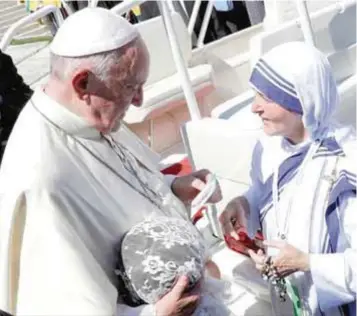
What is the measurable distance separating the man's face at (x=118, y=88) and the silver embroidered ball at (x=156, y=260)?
30cm

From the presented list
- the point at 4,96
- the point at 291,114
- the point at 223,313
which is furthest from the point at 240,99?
the point at 223,313

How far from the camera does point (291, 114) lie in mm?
2129

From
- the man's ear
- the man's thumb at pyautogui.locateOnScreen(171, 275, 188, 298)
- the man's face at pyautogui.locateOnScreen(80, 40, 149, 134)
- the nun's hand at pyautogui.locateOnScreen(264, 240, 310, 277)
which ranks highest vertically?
the man's ear

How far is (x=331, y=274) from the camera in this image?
2.02 m

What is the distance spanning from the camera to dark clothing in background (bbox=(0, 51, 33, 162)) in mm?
3217

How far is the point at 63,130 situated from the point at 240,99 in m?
1.90

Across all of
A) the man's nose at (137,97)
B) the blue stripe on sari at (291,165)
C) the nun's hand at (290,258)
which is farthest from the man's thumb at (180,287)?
the blue stripe on sari at (291,165)

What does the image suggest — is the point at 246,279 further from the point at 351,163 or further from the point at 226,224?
the point at 351,163

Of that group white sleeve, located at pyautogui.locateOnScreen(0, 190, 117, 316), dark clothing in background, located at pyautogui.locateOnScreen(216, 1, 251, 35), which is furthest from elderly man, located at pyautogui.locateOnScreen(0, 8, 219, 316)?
dark clothing in background, located at pyautogui.locateOnScreen(216, 1, 251, 35)

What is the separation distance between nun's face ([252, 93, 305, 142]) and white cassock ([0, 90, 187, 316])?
21.6 inches

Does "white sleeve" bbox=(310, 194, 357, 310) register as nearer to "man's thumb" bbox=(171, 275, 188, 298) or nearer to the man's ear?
"man's thumb" bbox=(171, 275, 188, 298)

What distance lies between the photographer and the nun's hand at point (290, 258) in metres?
2.02

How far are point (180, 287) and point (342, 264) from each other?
1.75ft

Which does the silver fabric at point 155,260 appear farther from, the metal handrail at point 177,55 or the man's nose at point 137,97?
the metal handrail at point 177,55
